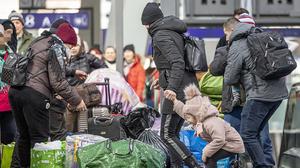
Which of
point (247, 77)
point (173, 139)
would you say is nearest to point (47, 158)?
point (173, 139)

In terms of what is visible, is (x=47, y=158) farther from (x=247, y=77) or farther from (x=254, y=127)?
(x=247, y=77)

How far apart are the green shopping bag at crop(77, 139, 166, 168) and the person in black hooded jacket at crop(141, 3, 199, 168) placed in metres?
0.57

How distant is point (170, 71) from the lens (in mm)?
10102

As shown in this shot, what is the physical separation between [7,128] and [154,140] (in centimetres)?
209

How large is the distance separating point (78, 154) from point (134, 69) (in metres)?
9.24

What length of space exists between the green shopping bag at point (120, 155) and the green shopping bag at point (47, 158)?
0.52 meters

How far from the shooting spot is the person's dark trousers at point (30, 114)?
986cm

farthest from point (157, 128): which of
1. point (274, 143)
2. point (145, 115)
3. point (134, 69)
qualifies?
point (134, 69)

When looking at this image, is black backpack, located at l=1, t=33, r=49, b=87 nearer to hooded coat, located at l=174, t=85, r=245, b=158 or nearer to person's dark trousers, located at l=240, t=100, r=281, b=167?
hooded coat, located at l=174, t=85, r=245, b=158

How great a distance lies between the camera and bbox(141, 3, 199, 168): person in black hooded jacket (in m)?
10.1

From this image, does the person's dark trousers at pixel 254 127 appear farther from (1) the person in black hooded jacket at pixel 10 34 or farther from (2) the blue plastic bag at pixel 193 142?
(1) the person in black hooded jacket at pixel 10 34

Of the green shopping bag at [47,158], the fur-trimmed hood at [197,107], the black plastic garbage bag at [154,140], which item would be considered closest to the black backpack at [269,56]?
the fur-trimmed hood at [197,107]

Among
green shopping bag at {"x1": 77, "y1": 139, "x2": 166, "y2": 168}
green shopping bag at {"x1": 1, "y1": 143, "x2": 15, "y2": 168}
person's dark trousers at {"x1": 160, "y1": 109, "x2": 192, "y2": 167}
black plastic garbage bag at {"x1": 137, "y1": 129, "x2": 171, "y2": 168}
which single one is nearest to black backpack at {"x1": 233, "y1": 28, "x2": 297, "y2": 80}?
A: person's dark trousers at {"x1": 160, "y1": 109, "x2": 192, "y2": 167}

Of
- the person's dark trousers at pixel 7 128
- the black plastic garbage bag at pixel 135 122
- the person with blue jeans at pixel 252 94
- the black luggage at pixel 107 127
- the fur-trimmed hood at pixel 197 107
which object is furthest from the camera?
the person's dark trousers at pixel 7 128
